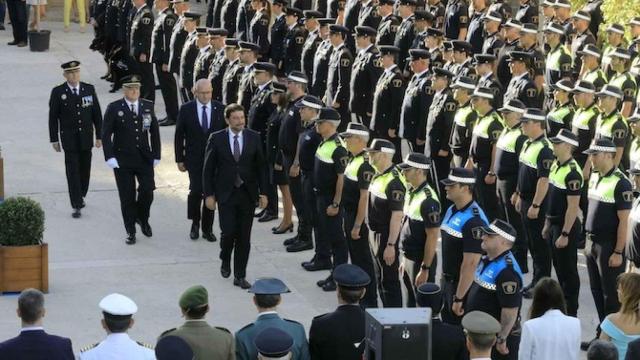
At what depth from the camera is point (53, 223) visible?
16.5 metres

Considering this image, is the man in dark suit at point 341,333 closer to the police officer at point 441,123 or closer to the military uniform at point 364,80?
the police officer at point 441,123

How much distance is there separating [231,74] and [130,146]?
304 centimetres

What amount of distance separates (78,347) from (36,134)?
822 cm

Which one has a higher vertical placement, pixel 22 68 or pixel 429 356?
pixel 429 356

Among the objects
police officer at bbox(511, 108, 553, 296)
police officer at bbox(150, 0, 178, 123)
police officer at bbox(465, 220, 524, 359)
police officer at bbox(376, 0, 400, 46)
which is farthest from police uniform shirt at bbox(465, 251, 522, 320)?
police officer at bbox(150, 0, 178, 123)

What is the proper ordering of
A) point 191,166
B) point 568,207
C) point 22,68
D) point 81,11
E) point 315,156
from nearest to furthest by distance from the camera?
1. point 568,207
2. point 315,156
3. point 191,166
4. point 22,68
5. point 81,11

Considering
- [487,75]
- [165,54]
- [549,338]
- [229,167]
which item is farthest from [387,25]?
[549,338]

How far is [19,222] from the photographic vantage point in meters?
13.9

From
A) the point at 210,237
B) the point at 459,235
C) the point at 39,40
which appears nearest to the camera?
the point at 459,235

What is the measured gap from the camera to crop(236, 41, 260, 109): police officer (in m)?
18.0

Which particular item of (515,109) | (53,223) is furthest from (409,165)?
(53,223)

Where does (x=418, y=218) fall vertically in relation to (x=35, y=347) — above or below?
below

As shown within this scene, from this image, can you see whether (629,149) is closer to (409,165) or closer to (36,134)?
(409,165)

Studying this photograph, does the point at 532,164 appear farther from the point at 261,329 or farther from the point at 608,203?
the point at 261,329
